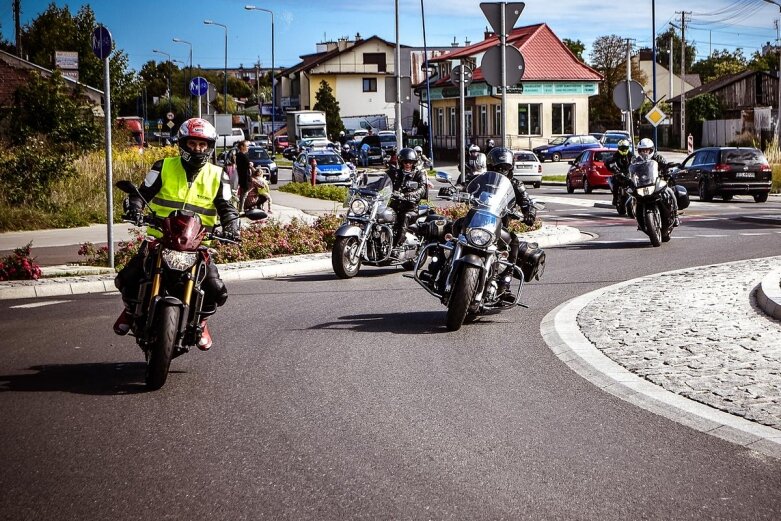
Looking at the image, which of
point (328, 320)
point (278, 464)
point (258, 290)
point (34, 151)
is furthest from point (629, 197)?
point (278, 464)

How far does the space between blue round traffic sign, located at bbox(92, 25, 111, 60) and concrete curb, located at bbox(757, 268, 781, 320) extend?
843cm

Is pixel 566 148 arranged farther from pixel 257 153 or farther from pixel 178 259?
pixel 178 259

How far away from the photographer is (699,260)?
1652cm

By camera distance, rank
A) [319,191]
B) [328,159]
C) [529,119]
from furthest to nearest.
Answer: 1. [529,119]
2. [328,159]
3. [319,191]

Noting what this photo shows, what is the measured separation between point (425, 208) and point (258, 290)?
2.72 meters

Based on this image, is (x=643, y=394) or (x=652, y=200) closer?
(x=643, y=394)

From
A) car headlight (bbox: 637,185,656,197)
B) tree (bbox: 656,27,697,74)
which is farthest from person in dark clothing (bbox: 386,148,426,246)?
tree (bbox: 656,27,697,74)

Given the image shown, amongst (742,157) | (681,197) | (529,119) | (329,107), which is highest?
(329,107)

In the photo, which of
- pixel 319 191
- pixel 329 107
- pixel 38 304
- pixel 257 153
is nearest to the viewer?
pixel 38 304

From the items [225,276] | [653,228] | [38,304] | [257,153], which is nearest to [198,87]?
[653,228]

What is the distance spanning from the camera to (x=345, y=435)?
20.7ft

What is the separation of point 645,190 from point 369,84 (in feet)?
342

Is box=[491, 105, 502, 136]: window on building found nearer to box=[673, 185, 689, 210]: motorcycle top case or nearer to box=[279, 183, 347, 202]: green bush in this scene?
box=[279, 183, 347, 202]: green bush

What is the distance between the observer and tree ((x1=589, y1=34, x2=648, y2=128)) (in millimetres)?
99312
